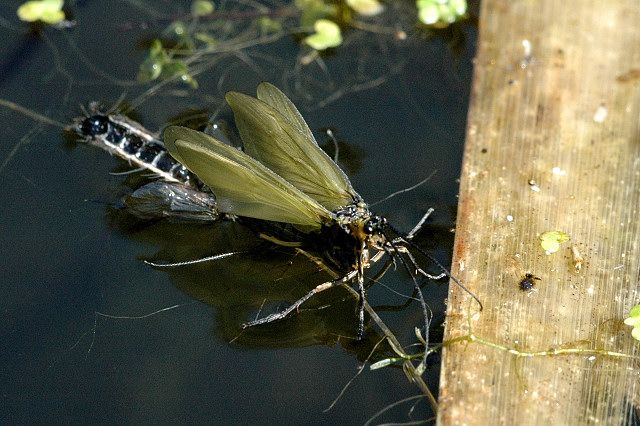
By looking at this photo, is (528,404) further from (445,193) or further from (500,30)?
(500,30)

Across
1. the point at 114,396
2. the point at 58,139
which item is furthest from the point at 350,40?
the point at 114,396

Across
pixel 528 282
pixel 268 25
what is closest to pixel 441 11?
pixel 268 25

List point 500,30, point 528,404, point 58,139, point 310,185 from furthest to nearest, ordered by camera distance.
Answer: point 500,30
point 58,139
point 310,185
point 528,404

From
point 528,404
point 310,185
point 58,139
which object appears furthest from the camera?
point 58,139

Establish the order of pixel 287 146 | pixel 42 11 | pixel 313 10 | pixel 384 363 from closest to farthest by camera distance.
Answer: pixel 384 363 → pixel 287 146 → pixel 42 11 → pixel 313 10

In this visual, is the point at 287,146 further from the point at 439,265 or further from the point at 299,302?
the point at 439,265

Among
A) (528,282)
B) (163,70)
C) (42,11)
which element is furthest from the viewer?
(42,11)

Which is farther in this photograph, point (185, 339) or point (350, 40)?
point (350, 40)
